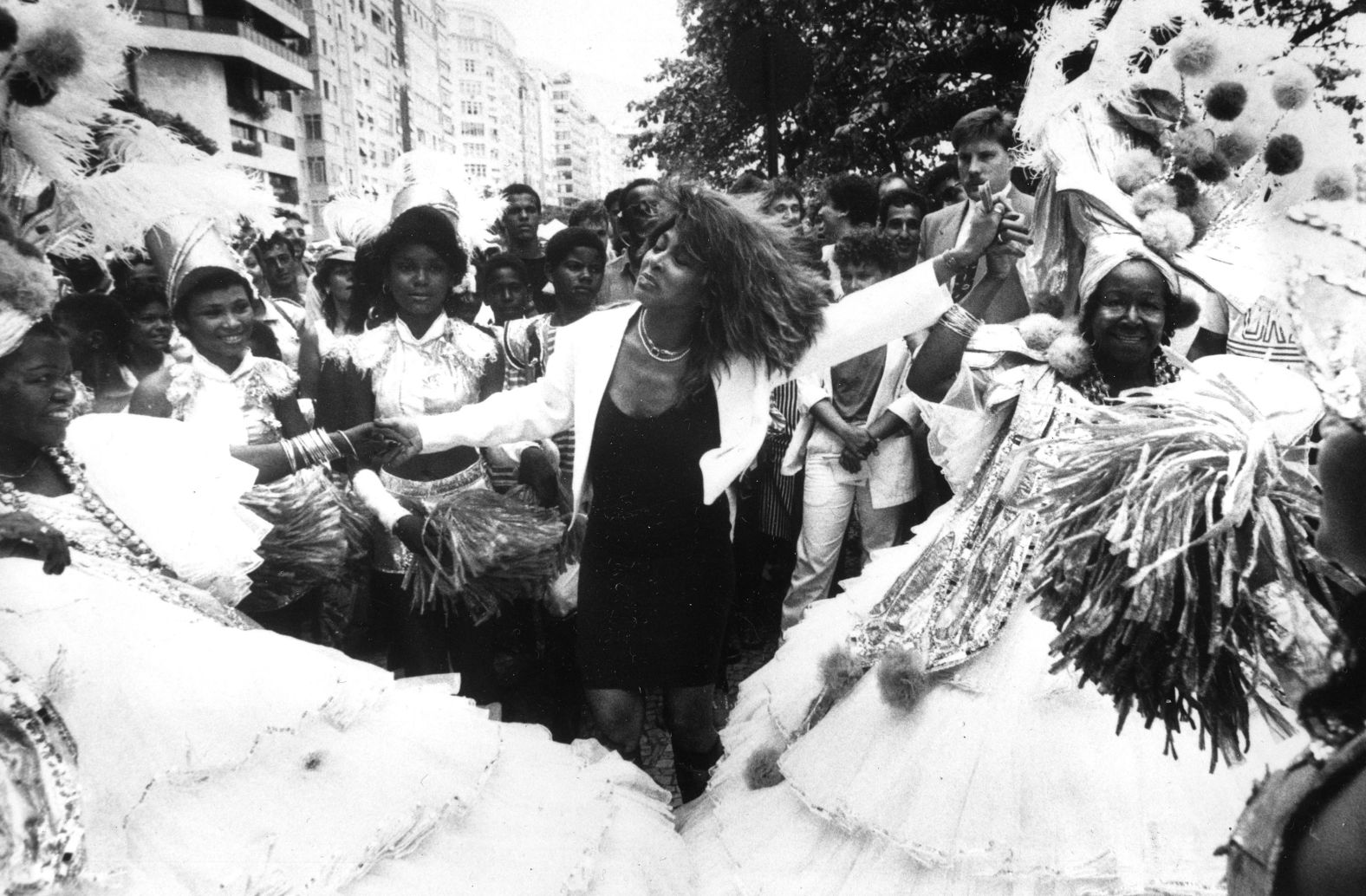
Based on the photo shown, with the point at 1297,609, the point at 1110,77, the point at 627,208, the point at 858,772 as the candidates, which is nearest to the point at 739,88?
the point at 627,208

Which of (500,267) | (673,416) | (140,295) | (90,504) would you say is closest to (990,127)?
(673,416)

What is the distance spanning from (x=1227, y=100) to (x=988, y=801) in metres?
1.74

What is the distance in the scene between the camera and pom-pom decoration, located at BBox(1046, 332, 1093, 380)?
2871 mm

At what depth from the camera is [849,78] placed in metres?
6.53

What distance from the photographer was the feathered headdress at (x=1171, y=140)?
179 cm

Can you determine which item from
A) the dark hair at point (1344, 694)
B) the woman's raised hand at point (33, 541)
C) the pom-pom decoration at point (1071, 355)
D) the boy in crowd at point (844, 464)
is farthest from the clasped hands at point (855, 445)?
the woman's raised hand at point (33, 541)

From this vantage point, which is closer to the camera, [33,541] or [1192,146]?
[33,541]

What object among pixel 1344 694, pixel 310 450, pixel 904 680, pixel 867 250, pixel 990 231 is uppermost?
pixel 990 231

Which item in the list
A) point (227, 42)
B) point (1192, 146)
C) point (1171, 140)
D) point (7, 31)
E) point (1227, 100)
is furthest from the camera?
point (227, 42)

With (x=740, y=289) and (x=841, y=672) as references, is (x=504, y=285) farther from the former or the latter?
(x=841, y=672)

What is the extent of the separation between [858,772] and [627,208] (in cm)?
339

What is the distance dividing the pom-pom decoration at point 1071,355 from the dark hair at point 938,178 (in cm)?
358

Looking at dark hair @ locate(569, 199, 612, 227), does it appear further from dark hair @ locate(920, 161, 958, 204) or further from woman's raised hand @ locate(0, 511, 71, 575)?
woman's raised hand @ locate(0, 511, 71, 575)

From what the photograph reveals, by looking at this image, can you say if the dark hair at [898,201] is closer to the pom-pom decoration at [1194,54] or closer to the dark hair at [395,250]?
the dark hair at [395,250]
